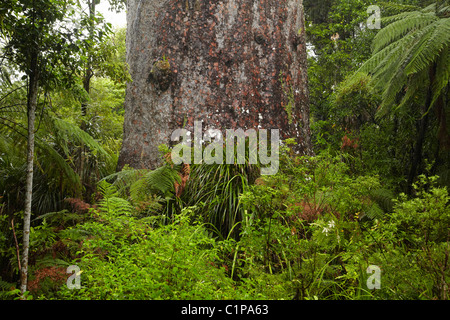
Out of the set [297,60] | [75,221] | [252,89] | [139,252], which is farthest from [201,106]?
[139,252]

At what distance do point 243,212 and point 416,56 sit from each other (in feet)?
7.80

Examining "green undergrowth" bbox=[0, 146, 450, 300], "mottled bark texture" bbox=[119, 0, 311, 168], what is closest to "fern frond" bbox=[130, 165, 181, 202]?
"green undergrowth" bbox=[0, 146, 450, 300]

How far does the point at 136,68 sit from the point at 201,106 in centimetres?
121

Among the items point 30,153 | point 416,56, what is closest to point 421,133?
point 416,56

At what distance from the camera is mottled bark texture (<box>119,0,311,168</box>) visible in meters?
5.07

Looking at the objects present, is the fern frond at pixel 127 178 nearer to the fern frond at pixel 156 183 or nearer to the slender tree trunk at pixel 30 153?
the fern frond at pixel 156 183

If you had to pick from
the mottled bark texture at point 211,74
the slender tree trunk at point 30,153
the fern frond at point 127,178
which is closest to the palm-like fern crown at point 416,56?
the mottled bark texture at point 211,74

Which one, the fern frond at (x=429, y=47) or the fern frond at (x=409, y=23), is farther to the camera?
the fern frond at (x=409, y=23)

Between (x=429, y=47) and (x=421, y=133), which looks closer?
(x=429, y=47)

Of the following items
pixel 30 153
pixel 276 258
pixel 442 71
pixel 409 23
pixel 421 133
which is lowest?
pixel 276 258

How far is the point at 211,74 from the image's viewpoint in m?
5.09

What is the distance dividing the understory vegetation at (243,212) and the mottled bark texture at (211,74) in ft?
2.01

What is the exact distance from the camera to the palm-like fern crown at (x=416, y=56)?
3930 millimetres

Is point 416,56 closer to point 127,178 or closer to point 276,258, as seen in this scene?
point 276,258
